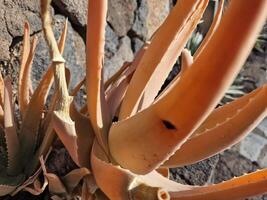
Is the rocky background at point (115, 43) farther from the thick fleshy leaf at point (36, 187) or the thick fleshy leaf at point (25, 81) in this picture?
the thick fleshy leaf at point (25, 81)

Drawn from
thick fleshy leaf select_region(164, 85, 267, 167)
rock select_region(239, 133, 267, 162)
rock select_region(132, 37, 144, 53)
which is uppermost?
thick fleshy leaf select_region(164, 85, 267, 167)

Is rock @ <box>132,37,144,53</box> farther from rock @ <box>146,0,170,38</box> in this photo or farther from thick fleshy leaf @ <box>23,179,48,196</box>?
thick fleshy leaf @ <box>23,179,48,196</box>

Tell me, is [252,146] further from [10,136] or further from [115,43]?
[10,136]

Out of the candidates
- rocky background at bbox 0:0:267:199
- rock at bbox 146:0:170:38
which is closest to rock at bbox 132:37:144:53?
rocky background at bbox 0:0:267:199

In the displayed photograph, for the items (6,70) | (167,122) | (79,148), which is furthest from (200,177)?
(167,122)

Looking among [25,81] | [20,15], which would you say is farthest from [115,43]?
[25,81]

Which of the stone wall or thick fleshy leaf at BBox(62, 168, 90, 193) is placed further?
the stone wall

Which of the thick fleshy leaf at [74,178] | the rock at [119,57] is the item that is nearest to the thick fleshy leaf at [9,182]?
the thick fleshy leaf at [74,178]
